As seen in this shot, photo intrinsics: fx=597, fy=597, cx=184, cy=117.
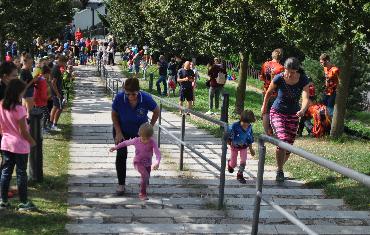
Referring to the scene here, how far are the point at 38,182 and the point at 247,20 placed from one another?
33.2ft

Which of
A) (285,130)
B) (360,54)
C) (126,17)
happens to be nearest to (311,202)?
(285,130)

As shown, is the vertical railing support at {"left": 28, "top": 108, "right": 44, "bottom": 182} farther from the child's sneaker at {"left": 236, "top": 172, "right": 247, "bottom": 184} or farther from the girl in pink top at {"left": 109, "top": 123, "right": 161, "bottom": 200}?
the child's sneaker at {"left": 236, "top": 172, "right": 247, "bottom": 184}

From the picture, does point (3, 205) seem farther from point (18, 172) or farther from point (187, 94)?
point (187, 94)

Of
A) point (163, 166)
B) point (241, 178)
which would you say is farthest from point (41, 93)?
point (241, 178)

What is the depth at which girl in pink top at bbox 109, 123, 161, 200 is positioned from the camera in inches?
263

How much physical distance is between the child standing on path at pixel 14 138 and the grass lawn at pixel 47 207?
209 millimetres

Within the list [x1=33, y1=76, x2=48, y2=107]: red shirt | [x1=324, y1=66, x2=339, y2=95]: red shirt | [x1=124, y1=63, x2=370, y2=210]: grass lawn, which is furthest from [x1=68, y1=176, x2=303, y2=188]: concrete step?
[x1=324, y1=66, x2=339, y2=95]: red shirt

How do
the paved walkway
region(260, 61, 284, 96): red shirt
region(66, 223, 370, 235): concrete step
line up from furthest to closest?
region(260, 61, 284, 96): red shirt → the paved walkway → region(66, 223, 370, 235): concrete step

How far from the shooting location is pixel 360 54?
42.5ft

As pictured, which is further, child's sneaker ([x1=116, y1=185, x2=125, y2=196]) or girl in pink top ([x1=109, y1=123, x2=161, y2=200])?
child's sneaker ([x1=116, y1=185, x2=125, y2=196])

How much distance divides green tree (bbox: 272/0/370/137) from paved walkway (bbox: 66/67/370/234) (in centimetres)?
336

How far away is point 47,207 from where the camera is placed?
6.31 meters

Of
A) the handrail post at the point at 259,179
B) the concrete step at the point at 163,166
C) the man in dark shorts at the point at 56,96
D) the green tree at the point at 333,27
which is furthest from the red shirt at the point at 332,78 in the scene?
the handrail post at the point at 259,179

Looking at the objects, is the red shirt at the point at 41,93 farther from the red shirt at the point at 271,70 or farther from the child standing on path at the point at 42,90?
the red shirt at the point at 271,70
